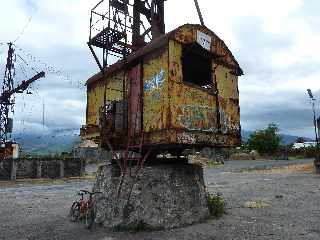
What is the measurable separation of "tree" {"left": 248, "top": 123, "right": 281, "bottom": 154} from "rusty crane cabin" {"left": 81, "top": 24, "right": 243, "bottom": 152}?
58610mm

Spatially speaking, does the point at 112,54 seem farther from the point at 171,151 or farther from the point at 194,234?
the point at 194,234

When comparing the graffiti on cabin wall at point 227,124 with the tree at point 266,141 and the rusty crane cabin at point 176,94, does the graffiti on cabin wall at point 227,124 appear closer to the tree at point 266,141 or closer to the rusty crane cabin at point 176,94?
the rusty crane cabin at point 176,94

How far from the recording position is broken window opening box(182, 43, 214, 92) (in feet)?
34.7

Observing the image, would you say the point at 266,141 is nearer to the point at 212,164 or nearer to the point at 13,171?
the point at 212,164

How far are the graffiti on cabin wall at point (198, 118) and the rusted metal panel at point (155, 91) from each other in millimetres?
570

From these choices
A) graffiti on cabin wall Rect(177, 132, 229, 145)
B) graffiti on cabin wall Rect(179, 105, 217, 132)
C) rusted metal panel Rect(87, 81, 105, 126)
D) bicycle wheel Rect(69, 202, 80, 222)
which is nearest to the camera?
graffiti on cabin wall Rect(177, 132, 229, 145)

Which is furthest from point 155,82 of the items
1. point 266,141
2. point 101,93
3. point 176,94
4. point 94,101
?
point 266,141

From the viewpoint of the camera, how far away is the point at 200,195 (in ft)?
36.6

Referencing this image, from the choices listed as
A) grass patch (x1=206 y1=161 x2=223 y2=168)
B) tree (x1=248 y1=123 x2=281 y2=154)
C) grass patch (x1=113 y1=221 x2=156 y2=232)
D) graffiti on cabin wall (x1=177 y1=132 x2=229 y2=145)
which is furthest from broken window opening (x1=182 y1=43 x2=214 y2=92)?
tree (x1=248 y1=123 x2=281 y2=154)

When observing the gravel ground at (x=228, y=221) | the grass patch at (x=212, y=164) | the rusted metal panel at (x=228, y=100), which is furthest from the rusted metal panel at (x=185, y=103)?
the grass patch at (x=212, y=164)

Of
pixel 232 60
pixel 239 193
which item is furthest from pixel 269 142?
pixel 232 60

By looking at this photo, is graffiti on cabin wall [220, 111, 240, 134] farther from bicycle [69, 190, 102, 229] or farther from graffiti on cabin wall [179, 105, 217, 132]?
bicycle [69, 190, 102, 229]

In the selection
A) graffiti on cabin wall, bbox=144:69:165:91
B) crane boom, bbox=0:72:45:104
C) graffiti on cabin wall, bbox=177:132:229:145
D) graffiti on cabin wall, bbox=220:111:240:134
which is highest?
crane boom, bbox=0:72:45:104

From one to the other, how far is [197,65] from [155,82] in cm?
254
